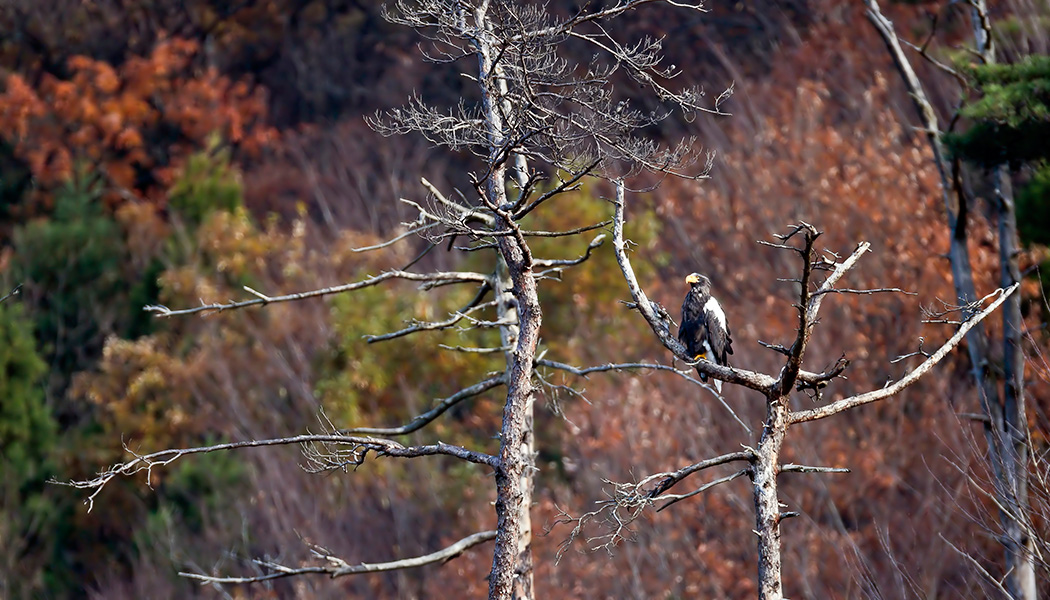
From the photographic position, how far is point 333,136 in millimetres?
33938

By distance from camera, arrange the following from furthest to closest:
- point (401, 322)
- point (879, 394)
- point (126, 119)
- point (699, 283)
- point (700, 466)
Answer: point (126, 119) < point (401, 322) < point (699, 283) < point (879, 394) < point (700, 466)

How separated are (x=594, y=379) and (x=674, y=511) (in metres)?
3.23

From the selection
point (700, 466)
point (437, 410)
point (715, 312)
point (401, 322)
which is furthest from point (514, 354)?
point (401, 322)

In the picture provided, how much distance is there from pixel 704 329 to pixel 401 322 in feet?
41.4

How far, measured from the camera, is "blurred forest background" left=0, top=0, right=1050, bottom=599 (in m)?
17.6

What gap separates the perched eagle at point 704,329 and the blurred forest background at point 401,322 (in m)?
1.22

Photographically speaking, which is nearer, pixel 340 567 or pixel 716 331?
pixel 340 567

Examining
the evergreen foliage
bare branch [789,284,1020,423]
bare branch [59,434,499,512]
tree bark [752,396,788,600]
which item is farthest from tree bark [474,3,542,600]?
the evergreen foliage

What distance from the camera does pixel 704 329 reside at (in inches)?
370

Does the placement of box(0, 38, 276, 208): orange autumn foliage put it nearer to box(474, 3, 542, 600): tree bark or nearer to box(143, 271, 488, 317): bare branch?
box(143, 271, 488, 317): bare branch

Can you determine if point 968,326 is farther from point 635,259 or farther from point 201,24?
point 201,24

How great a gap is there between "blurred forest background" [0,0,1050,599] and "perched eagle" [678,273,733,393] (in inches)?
48.2

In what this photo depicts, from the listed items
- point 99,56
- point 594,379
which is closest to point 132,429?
point 594,379

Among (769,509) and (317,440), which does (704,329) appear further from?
(317,440)
